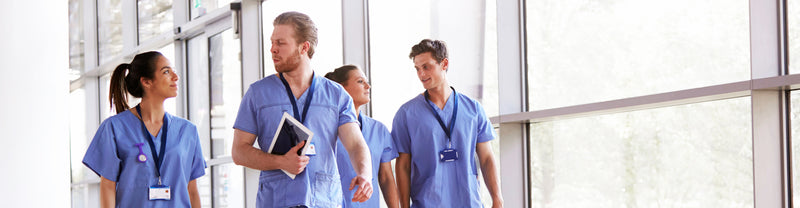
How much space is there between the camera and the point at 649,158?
3736 millimetres

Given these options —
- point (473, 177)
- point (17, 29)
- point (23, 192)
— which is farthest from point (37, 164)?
point (473, 177)

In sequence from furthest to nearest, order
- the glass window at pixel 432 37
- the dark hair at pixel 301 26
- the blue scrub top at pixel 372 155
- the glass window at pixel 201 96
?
1. the glass window at pixel 201 96
2. the glass window at pixel 432 37
3. the blue scrub top at pixel 372 155
4. the dark hair at pixel 301 26

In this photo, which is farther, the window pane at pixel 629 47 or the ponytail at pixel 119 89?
the ponytail at pixel 119 89

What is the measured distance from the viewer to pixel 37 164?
3.92m

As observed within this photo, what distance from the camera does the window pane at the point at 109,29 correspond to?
1120cm

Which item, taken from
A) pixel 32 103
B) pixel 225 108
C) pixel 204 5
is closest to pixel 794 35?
pixel 32 103

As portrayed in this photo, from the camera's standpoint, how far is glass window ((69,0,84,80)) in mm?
13023

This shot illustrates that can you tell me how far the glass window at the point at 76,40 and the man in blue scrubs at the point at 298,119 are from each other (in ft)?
35.1

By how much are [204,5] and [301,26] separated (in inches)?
209

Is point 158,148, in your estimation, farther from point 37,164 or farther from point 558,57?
point 558,57

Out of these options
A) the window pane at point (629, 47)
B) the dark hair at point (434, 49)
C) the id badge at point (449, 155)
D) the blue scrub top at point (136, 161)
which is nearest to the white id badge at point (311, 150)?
the blue scrub top at point (136, 161)

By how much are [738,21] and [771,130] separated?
0.45 meters

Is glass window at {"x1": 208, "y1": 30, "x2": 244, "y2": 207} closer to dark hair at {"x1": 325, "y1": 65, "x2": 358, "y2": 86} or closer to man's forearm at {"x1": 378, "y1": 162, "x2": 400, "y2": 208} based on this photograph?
dark hair at {"x1": 325, "y1": 65, "x2": 358, "y2": 86}

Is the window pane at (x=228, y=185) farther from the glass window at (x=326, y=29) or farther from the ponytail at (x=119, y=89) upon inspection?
the ponytail at (x=119, y=89)
